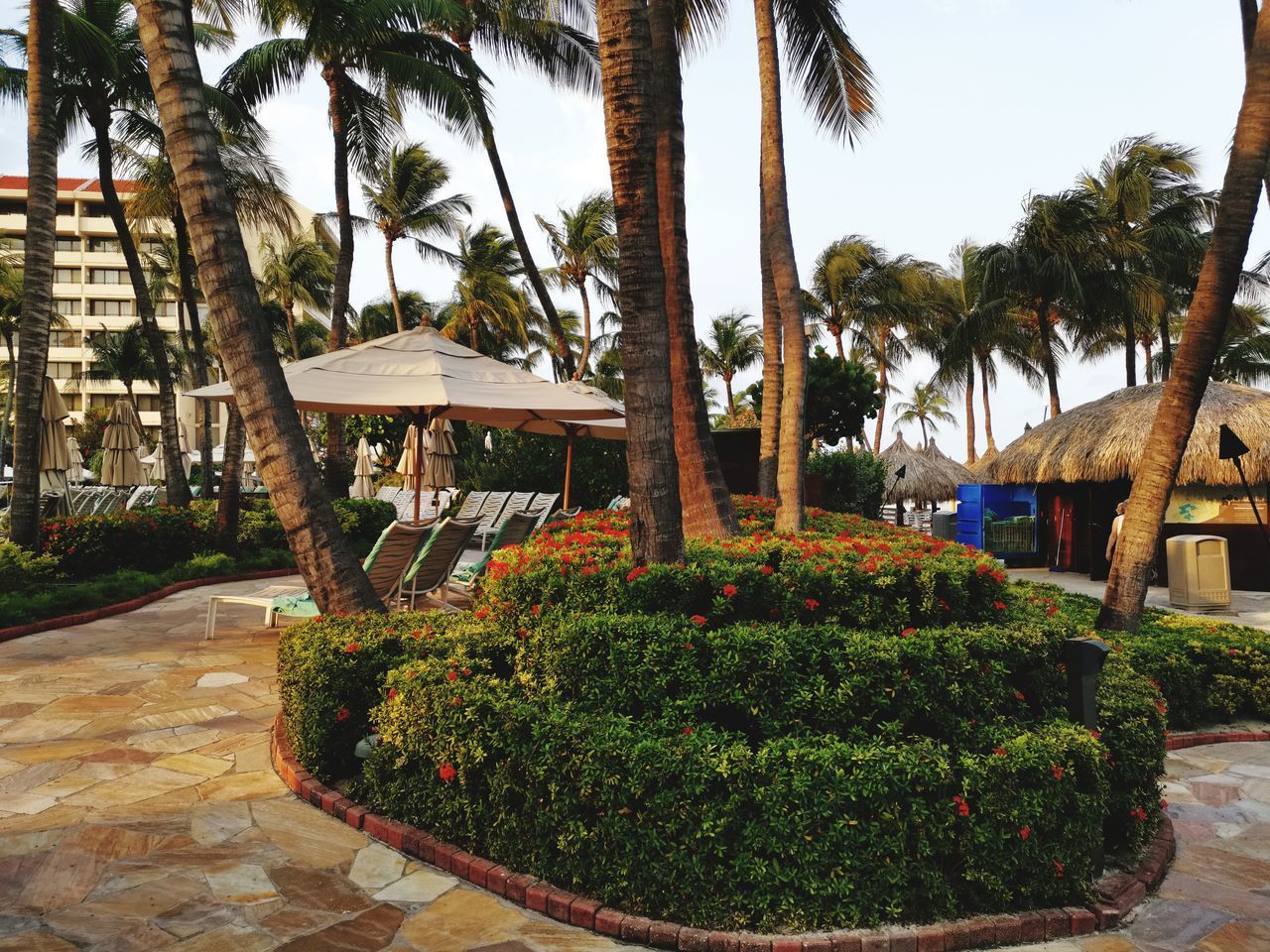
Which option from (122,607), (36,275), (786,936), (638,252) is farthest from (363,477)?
(786,936)

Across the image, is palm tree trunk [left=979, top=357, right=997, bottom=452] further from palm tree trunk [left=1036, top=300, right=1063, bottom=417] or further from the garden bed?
the garden bed

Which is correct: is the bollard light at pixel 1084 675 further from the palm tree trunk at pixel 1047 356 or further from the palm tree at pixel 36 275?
the palm tree trunk at pixel 1047 356

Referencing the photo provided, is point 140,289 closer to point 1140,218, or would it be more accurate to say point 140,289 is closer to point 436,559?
point 436,559

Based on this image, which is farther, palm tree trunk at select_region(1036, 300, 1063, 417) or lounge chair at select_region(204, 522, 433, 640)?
palm tree trunk at select_region(1036, 300, 1063, 417)

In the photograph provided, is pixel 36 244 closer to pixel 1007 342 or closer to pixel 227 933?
pixel 227 933

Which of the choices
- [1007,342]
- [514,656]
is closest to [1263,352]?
[1007,342]

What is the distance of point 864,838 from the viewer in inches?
116

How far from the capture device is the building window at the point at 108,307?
61.2 metres

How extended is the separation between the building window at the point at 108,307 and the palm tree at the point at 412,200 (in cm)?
4356

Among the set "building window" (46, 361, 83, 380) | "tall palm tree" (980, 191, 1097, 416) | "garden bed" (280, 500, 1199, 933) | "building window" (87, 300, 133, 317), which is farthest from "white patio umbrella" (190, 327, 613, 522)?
"building window" (46, 361, 83, 380)

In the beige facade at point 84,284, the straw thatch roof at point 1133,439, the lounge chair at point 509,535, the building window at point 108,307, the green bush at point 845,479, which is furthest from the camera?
the building window at point 108,307

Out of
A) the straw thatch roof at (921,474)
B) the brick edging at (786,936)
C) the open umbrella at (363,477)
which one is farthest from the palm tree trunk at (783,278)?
the straw thatch roof at (921,474)

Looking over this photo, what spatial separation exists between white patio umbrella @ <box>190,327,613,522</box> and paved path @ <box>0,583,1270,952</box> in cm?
281

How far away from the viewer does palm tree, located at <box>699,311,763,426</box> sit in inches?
1987
